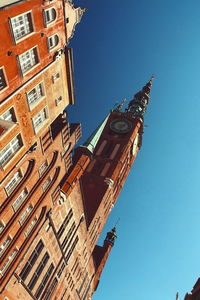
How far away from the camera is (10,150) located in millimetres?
18297

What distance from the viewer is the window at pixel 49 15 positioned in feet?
63.6

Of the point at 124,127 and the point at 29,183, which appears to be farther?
the point at 124,127

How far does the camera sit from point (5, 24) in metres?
15.3

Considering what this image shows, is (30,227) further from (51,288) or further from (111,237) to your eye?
(111,237)

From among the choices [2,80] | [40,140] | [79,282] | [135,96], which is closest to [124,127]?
[135,96]

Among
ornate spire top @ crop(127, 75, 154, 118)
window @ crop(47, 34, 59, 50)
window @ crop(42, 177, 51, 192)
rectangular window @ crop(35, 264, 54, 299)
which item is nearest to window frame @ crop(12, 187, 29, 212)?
window @ crop(42, 177, 51, 192)

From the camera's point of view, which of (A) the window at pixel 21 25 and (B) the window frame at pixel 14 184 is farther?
(B) the window frame at pixel 14 184

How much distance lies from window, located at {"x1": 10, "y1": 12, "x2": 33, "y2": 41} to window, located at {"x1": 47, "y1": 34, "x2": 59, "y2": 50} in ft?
7.91

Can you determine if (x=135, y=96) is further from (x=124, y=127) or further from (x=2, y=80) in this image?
(x=2, y=80)

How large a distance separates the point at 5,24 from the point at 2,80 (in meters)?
2.83

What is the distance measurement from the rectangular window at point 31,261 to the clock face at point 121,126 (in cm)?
4202

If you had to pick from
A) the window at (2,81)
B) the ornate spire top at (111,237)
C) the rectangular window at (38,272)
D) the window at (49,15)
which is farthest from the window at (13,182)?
the ornate spire top at (111,237)

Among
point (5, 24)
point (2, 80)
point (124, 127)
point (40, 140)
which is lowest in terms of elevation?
point (2, 80)

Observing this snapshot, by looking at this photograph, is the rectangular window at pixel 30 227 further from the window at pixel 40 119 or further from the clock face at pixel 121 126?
the clock face at pixel 121 126
